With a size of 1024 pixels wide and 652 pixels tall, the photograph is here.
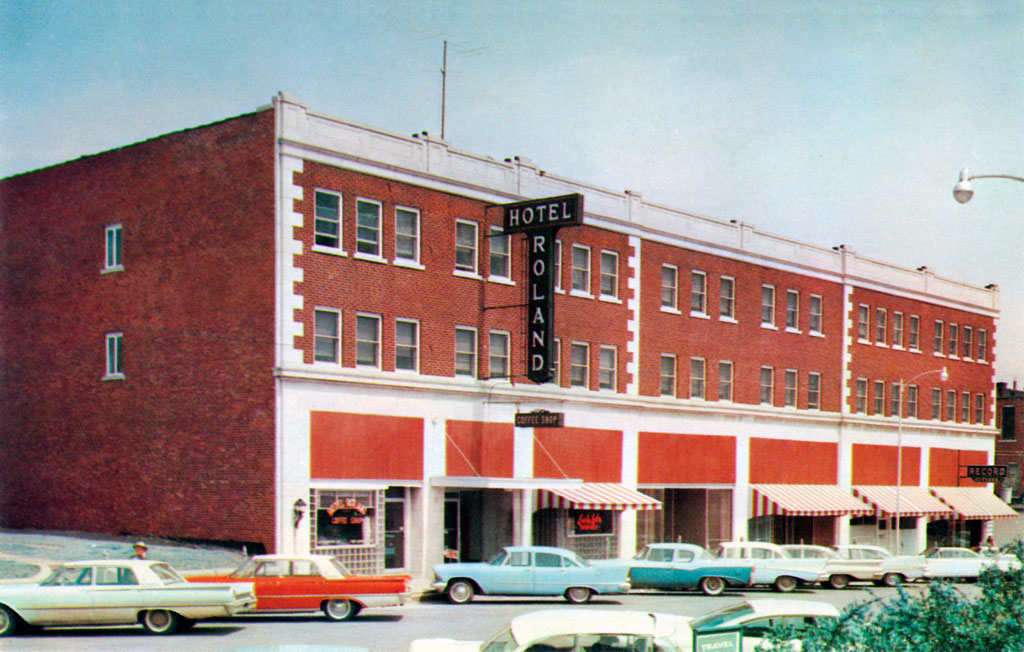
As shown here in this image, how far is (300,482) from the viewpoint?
30828mm

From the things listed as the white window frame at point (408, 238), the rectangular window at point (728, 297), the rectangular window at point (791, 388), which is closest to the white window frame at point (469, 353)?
the white window frame at point (408, 238)

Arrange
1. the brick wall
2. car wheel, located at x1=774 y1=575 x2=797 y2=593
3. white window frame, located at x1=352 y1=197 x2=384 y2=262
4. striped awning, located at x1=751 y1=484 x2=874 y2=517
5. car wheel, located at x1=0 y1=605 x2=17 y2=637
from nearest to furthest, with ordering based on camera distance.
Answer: car wheel, located at x1=0 y1=605 x2=17 y2=637, the brick wall, white window frame, located at x1=352 y1=197 x2=384 y2=262, car wheel, located at x1=774 y1=575 x2=797 y2=593, striped awning, located at x1=751 y1=484 x2=874 y2=517

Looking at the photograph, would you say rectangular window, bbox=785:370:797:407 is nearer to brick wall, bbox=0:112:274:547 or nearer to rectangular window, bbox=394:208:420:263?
rectangular window, bbox=394:208:420:263

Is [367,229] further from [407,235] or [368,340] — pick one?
[368,340]

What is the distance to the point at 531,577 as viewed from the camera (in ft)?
93.2

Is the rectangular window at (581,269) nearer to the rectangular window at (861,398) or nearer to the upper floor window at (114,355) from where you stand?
the upper floor window at (114,355)

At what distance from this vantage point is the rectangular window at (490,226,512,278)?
36.3 m

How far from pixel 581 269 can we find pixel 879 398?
20.7 meters

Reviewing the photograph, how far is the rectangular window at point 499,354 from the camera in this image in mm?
36250

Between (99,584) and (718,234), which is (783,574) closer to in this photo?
(718,234)

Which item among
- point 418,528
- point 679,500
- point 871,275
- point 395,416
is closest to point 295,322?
point 395,416

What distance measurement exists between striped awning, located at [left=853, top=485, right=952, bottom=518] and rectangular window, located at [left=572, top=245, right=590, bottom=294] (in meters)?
18.7

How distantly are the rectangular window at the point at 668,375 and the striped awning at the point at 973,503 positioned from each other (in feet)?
63.3

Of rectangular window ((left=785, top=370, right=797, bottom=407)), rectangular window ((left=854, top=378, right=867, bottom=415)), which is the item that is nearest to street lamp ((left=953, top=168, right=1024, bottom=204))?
rectangular window ((left=785, top=370, right=797, bottom=407))
